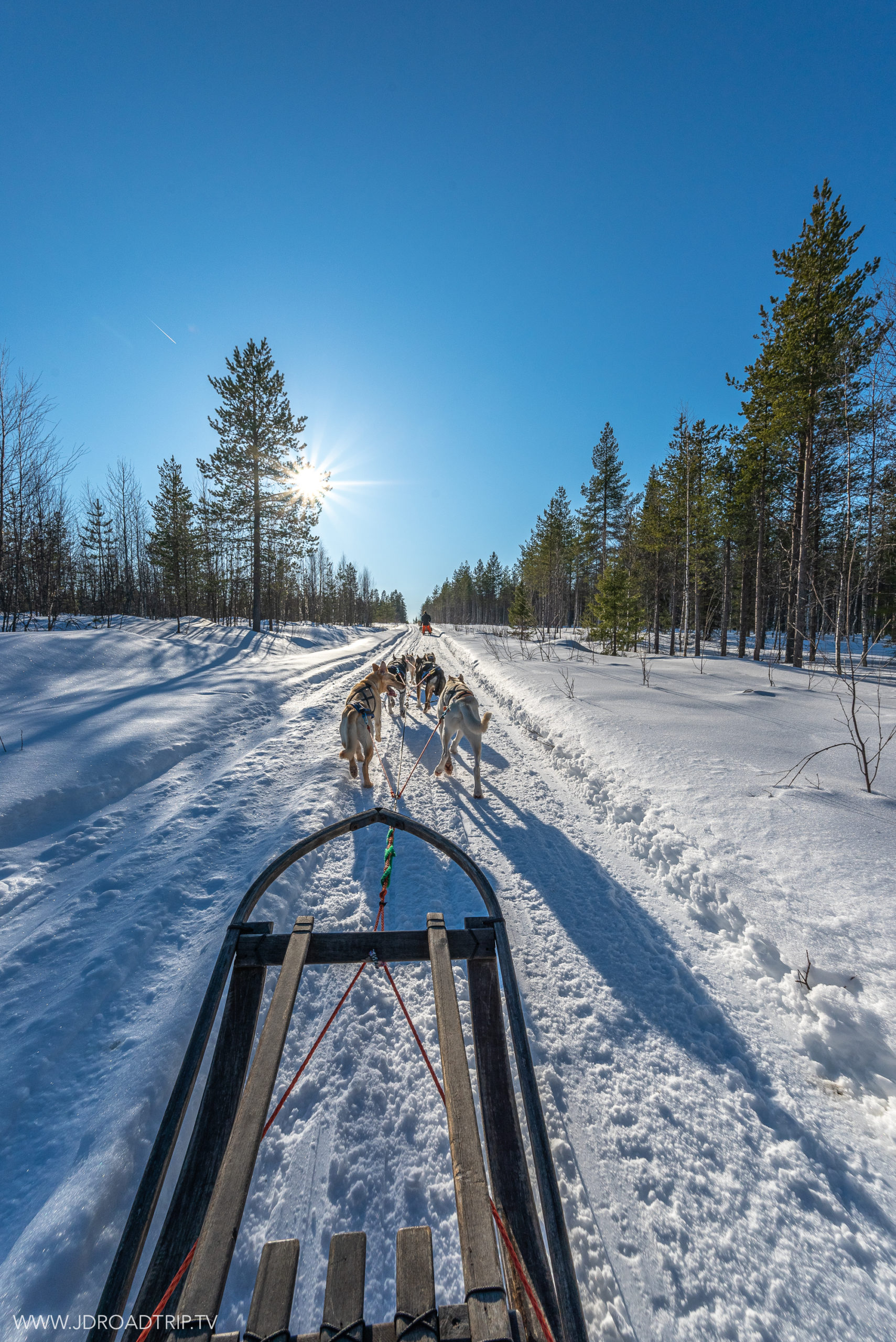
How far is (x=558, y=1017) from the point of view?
220 cm

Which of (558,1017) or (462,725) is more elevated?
(462,725)

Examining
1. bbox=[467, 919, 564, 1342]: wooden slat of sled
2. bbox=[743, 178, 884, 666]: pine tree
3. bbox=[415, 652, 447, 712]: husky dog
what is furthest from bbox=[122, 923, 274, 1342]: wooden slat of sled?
bbox=[743, 178, 884, 666]: pine tree

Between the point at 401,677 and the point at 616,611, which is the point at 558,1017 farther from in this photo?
the point at 616,611

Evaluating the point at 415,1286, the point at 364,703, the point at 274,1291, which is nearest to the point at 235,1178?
the point at 274,1291

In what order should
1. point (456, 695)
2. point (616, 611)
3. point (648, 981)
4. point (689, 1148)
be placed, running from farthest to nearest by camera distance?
1. point (616, 611)
2. point (456, 695)
3. point (648, 981)
4. point (689, 1148)

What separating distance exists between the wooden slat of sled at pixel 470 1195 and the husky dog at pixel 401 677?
239 inches

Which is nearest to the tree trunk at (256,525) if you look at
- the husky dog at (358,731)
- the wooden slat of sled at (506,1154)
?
the husky dog at (358,731)

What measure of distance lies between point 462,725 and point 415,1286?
164 inches

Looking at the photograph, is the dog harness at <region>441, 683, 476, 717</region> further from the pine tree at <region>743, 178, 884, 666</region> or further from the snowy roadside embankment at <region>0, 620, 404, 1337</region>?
the pine tree at <region>743, 178, 884, 666</region>

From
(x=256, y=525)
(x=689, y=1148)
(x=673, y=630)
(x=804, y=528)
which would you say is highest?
(x=256, y=525)

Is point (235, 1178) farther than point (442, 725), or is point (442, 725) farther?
point (442, 725)

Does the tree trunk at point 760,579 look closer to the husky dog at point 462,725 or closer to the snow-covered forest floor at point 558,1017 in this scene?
the snow-covered forest floor at point 558,1017

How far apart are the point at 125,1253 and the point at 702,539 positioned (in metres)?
24.7

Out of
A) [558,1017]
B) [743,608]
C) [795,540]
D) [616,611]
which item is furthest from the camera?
Answer: [743,608]
